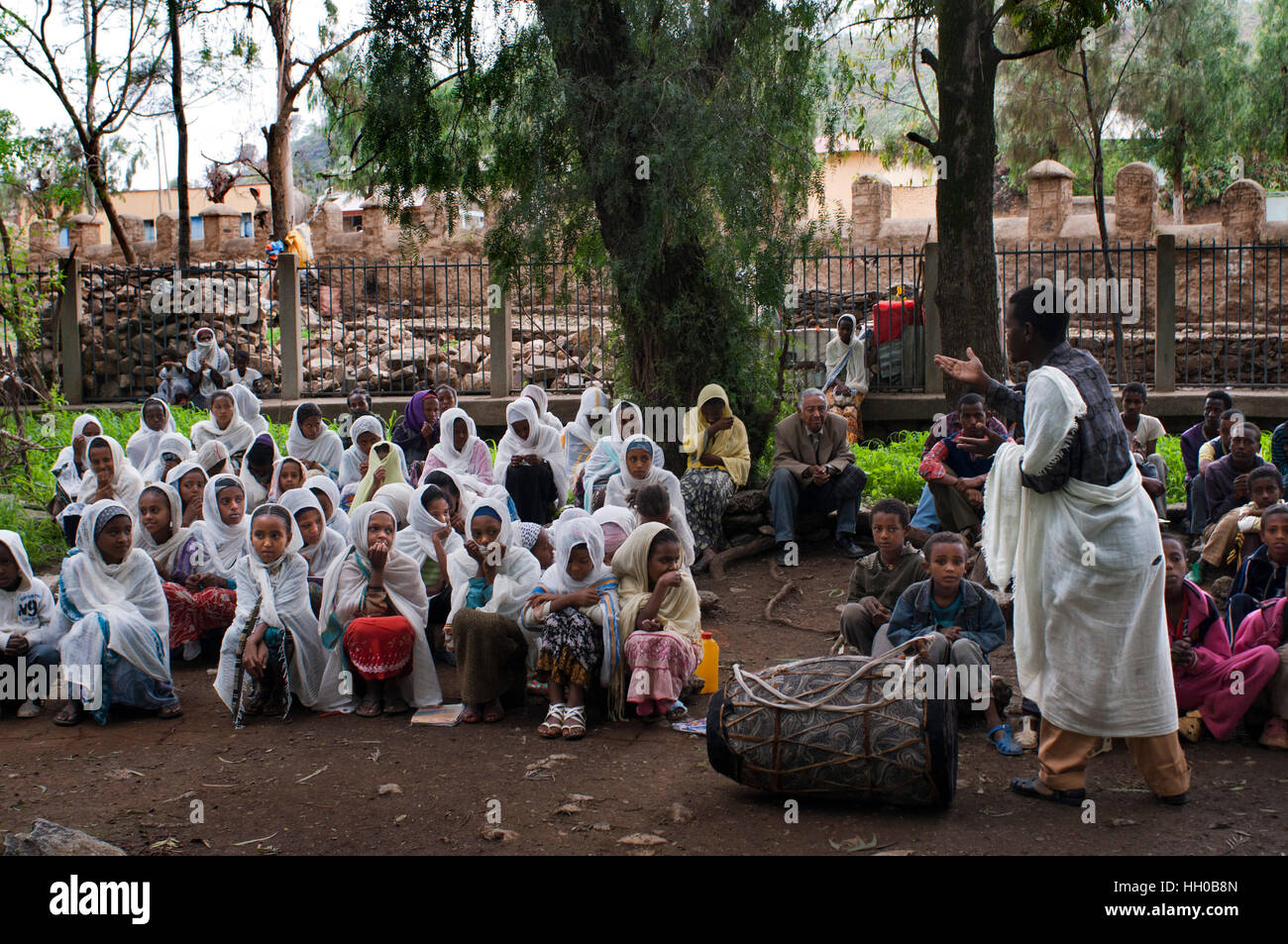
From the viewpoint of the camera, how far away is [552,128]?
31.5 feet

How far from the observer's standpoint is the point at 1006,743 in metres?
5.47

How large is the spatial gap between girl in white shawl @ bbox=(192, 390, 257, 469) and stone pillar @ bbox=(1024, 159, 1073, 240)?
17.0 meters

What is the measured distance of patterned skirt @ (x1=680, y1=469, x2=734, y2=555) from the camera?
30.7ft

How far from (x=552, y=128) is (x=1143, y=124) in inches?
849

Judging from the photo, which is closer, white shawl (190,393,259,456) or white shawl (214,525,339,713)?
white shawl (214,525,339,713)

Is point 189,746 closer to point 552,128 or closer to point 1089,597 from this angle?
point 1089,597

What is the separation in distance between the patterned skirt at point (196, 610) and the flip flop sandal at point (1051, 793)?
487 cm

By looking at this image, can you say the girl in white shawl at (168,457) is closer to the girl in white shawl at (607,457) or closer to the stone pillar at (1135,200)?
the girl in white shawl at (607,457)

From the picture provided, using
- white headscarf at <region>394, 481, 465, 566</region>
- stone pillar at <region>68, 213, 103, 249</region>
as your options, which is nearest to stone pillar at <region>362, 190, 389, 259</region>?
stone pillar at <region>68, 213, 103, 249</region>

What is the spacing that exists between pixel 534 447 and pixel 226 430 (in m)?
2.82

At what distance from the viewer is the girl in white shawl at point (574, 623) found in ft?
19.6

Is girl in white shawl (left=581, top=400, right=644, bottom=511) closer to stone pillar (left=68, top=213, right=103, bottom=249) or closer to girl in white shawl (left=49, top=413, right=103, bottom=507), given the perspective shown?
girl in white shawl (left=49, top=413, right=103, bottom=507)

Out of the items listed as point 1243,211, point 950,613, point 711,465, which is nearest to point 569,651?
point 950,613

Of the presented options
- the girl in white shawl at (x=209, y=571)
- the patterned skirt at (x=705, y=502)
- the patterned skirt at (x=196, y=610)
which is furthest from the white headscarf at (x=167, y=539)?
the patterned skirt at (x=705, y=502)
